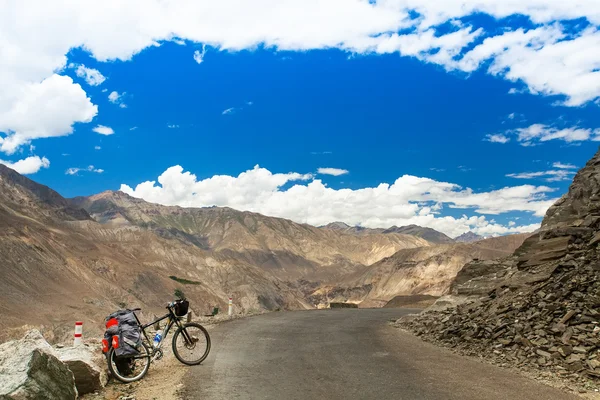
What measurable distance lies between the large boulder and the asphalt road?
6.38 feet

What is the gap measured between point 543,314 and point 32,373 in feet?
33.3

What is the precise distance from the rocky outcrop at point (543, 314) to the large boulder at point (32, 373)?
8.30m

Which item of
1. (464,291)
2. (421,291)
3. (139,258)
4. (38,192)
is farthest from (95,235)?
(464,291)

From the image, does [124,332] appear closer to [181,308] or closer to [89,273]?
[181,308]

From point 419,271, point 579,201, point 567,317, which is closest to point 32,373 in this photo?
point 567,317

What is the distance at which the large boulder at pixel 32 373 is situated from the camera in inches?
228

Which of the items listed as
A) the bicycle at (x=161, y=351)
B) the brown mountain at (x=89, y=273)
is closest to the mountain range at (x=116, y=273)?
the brown mountain at (x=89, y=273)

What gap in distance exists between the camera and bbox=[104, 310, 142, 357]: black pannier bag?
8.39m

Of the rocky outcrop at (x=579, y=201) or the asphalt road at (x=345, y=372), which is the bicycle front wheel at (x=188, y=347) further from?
the rocky outcrop at (x=579, y=201)

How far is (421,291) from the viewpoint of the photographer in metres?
108

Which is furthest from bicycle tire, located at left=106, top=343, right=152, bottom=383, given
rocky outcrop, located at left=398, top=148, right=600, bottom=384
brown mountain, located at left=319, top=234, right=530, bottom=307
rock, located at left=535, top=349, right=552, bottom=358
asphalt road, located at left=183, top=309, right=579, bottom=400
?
brown mountain, located at left=319, top=234, right=530, bottom=307

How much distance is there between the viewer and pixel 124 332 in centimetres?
850

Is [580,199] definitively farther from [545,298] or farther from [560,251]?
[545,298]

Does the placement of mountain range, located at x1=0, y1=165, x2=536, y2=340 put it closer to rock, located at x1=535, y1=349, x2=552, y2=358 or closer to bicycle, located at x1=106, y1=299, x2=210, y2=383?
bicycle, located at x1=106, y1=299, x2=210, y2=383
